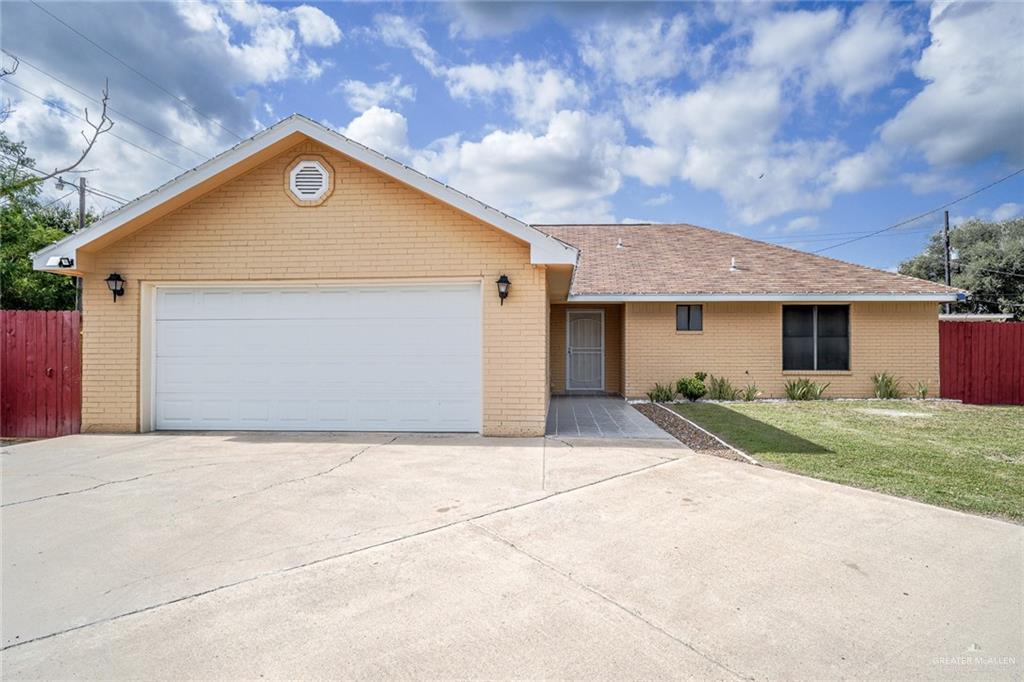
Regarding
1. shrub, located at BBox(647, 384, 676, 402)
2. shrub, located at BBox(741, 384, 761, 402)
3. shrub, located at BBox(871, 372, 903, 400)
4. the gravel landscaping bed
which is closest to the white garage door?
the gravel landscaping bed

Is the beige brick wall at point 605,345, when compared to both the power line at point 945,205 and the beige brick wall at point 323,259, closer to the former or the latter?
the beige brick wall at point 323,259

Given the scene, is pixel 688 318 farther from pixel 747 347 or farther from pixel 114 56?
pixel 114 56

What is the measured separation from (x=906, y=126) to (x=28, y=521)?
19.7 metres

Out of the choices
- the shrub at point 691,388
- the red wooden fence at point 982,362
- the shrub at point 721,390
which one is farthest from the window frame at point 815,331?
the shrub at point 691,388

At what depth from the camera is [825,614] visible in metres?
2.56

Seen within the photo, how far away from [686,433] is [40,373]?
424 inches

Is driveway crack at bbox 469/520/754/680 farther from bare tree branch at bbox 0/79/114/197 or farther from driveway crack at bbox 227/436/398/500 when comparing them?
bare tree branch at bbox 0/79/114/197

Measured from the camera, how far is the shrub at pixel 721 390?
11969mm

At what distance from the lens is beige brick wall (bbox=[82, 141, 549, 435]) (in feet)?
23.7

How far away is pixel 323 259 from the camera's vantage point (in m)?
7.39

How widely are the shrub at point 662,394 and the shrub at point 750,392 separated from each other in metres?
1.83

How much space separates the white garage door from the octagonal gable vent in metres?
1.50

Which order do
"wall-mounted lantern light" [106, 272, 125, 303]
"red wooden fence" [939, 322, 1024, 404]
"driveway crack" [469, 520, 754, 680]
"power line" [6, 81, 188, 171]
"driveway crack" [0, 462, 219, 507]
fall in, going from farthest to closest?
"red wooden fence" [939, 322, 1024, 404]
"power line" [6, 81, 188, 171]
"wall-mounted lantern light" [106, 272, 125, 303]
"driveway crack" [0, 462, 219, 507]
"driveway crack" [469, 520, 754, 680]

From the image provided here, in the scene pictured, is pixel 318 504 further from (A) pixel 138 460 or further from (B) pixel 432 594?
(A) pixel 138 460
